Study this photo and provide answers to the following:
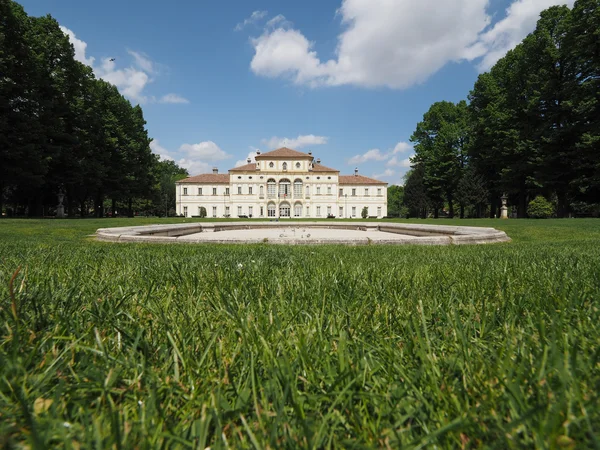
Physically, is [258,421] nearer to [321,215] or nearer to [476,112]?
[476,112]

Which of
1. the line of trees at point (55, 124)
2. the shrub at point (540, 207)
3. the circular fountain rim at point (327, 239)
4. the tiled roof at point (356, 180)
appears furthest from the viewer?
the tiled roof at point (356, 180)

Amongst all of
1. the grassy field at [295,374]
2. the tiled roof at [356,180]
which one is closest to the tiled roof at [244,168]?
the tiled roof at [356,180]

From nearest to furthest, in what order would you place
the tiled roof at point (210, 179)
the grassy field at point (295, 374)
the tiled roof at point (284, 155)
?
the grassy field at point (295, 374) < the tiled roof at point (284, 155) < the tiled roof at point (210, 179)

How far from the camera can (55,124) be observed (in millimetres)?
22234

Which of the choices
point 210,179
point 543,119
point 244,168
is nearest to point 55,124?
point 543,119

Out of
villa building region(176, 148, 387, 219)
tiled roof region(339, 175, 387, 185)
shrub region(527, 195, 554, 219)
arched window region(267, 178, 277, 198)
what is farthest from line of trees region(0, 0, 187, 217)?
shrub region(527, 195, 554, 219)

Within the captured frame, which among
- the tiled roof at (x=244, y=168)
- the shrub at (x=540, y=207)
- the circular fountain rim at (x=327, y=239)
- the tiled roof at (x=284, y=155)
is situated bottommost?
the circular fountain rim at (x=327, y=239)

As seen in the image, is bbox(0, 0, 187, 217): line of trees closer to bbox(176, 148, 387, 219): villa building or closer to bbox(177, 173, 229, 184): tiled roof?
bbox(177, 173, 229, 184): tiled roof

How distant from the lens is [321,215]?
6100 cm

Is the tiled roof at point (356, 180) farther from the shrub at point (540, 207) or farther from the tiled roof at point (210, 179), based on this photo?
the shrub at point (540, 207)

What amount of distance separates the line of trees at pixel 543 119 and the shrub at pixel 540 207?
5232 millimetres

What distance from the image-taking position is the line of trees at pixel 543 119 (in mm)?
21078

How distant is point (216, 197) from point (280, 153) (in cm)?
1523

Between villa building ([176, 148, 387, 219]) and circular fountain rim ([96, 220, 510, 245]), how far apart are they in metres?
43.9
